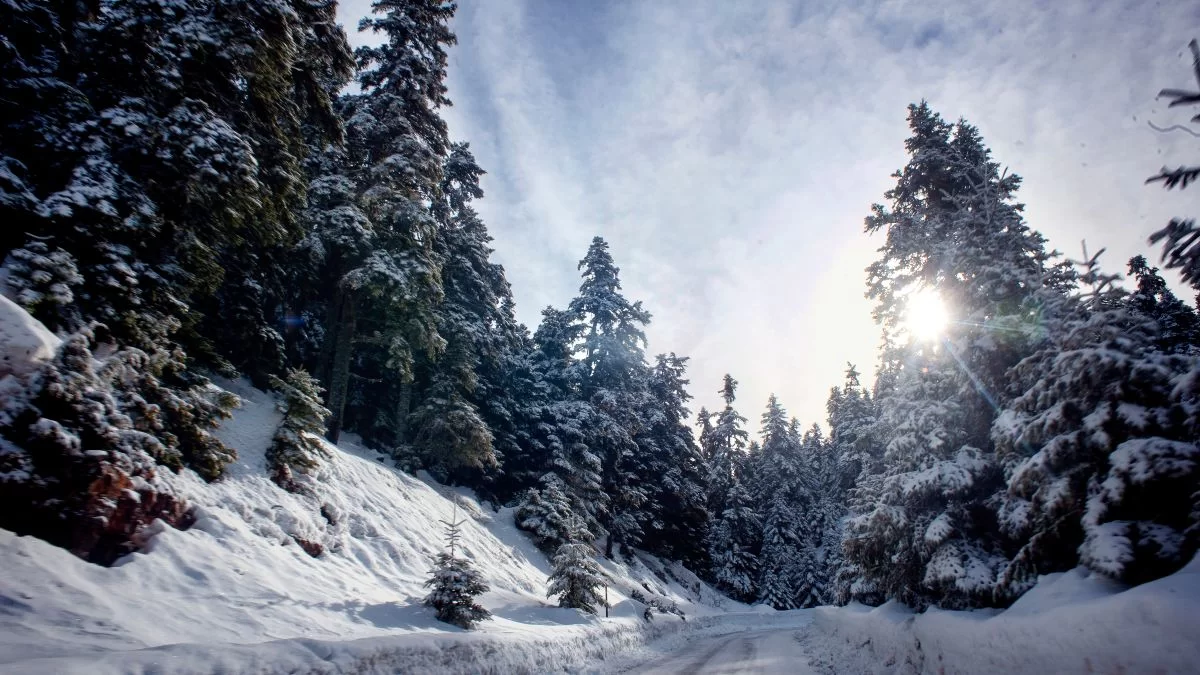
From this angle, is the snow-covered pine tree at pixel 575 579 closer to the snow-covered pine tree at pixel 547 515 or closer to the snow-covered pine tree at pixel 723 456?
the snow-covered pine tree at pixel 547 515

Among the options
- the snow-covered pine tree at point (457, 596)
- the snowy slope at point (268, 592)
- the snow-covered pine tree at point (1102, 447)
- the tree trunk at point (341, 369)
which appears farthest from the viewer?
the tree trunk at point (341, 369)

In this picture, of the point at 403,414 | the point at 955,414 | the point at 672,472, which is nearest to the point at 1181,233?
the point at 955,414

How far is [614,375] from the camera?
33.4m

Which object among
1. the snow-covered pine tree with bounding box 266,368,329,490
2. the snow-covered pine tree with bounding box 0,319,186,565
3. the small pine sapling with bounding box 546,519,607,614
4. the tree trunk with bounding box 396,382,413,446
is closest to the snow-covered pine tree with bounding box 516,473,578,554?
the tree trunk with bounding box 396,382,413,446

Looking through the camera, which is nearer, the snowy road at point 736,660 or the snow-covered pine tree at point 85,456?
the snow-covered pine tree at point 85,456

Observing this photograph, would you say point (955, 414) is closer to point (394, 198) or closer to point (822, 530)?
point (394, 198)

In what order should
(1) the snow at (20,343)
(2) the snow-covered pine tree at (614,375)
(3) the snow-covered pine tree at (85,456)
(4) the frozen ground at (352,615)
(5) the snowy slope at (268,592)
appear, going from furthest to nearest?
(2) the snow-covered pine tree at (614,375), (1) the snow at (20,343), (3) the snow-covered pine tree at (85,456), (5) the snowy slope at (268,592), (4) the frozen ground at (352,615)

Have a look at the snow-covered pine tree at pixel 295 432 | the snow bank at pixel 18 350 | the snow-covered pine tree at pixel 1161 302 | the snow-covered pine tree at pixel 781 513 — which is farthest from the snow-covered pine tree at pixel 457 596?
the snow-covered pine tree at pixel 781 513

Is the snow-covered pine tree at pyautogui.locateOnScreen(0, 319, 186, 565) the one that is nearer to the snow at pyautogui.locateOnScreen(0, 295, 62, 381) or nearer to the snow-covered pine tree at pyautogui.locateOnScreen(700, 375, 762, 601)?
the snow at pyautogui.locateOnScreen(0, 295, 62, 381)

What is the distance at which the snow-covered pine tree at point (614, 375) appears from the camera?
32.0 metres

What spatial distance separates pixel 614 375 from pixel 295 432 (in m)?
22.0

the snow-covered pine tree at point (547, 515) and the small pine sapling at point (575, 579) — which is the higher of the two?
the snow-covered pine tree at point (547, 515)

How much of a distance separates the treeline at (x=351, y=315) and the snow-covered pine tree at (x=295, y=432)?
70 millimetres

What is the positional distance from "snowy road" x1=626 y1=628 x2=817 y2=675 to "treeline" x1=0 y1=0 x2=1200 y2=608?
3.11 meters
